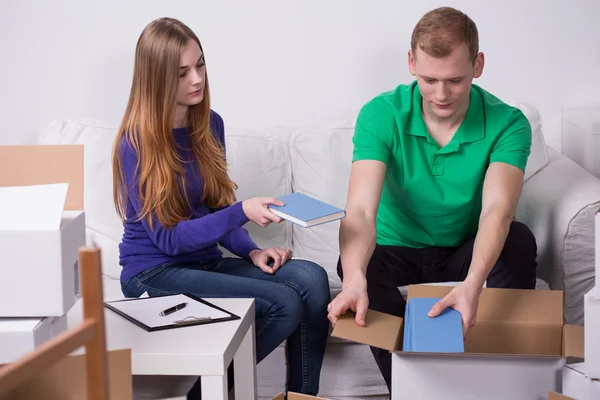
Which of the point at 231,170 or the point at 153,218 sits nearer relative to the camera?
the point at 153,218

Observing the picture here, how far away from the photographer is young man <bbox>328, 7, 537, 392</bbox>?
1761 millimetres

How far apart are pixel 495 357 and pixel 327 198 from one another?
1160 mm

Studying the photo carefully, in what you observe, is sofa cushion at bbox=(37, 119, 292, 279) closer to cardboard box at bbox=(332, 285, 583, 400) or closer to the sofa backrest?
the sofa backrest

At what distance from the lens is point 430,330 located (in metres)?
1.31

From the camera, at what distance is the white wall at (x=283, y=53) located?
264 centimetres

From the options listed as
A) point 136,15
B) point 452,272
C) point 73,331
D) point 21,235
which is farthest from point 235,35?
point 73,331

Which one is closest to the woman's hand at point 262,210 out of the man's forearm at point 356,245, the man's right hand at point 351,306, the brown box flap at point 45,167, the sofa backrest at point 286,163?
the man's forearm at point 356,245

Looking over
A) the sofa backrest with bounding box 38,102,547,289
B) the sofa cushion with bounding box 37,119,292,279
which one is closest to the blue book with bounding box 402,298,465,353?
the sofa backrest with bounding box 38,102,547,289

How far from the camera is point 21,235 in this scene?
4.16ft

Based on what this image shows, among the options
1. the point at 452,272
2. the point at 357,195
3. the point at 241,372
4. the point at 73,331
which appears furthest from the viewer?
the point at 452,272

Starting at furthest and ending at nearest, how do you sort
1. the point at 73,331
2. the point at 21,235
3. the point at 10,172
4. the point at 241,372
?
the point at 241,372 < the point at 10,172 < the point at 21,235 < the point at 73,331

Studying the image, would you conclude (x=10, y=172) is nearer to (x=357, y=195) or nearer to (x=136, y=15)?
(x=357, y=195)

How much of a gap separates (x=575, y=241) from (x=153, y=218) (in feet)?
3.60

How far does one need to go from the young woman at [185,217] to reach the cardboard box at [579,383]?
716 mm
